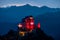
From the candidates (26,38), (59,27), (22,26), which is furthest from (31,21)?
(59,27)

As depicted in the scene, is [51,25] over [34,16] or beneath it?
beneath

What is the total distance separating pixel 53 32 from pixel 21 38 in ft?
63.9

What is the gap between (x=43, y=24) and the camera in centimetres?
3703

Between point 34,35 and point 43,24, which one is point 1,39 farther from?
point 43,24

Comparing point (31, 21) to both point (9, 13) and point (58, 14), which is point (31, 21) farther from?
point (58, 14)

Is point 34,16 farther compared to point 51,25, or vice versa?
point 51,25

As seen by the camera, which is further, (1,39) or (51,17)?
(51,17)

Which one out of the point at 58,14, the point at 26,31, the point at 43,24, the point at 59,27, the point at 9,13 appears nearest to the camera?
the point at 26,31

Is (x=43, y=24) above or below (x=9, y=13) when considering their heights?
below

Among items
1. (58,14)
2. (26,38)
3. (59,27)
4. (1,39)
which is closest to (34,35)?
(26,38)

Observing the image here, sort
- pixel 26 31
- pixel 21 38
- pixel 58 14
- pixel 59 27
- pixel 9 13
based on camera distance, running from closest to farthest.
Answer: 1. pixel 21 38
2. pixel 26 31
3. pixel 9 13
4. pixel 59 27
5. pixel 58 14

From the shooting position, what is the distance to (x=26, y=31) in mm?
21906

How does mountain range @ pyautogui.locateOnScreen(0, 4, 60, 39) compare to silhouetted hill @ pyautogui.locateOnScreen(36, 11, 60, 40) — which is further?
silhouetted hill @ pyautogui.locateOnScreen(36, 11, 60, 40)

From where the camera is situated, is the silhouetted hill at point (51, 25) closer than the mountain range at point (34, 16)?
No
